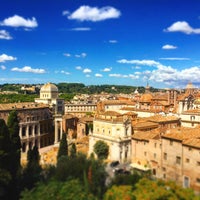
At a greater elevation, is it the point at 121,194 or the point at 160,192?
the point at 160,192

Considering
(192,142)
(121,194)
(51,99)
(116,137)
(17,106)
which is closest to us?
(121,194)

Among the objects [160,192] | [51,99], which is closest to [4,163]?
[160,192]

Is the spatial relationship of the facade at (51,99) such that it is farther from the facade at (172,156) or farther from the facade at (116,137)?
the facade at (172,156)

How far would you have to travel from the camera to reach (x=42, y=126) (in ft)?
245

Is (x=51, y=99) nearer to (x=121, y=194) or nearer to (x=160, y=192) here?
(x=121, y=194)

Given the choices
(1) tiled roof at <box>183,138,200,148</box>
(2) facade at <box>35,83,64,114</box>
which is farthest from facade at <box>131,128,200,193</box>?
(2) facade at <box>35,83,64,114</box>

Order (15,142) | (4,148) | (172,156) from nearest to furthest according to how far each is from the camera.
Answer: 1. (4,148)
2. (15,142)
3. (172,156)

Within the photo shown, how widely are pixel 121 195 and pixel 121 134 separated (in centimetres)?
3086

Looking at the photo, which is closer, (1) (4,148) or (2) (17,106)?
(1) (4,148)

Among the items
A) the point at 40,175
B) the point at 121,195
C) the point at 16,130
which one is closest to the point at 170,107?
the point at 16,130

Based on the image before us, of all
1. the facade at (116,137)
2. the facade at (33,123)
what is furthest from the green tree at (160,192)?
the facade at (33,123)

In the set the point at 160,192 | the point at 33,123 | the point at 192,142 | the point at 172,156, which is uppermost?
the point at 192,142

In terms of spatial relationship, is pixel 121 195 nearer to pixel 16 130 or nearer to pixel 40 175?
pixel 40 175

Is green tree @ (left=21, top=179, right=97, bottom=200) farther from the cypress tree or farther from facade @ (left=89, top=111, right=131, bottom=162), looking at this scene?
facade @ (left=89, top=111, right=131, bottom=162)
